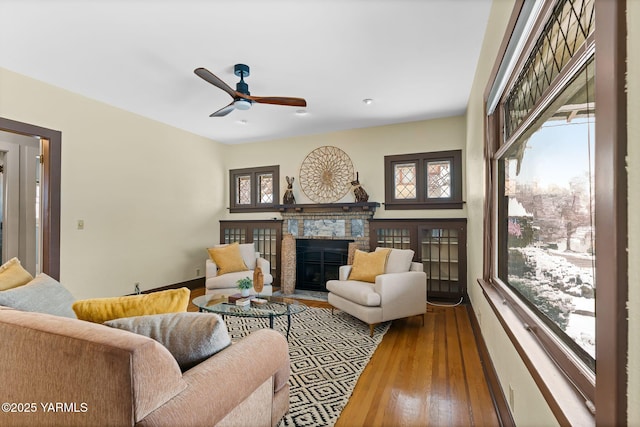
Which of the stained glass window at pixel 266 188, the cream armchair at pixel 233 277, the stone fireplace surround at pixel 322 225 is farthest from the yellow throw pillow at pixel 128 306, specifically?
the stained glass window at pixel 266 188

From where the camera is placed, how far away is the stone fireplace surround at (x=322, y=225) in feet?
16.6

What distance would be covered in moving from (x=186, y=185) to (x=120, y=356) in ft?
15.9

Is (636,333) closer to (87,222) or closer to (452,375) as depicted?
(452,375)

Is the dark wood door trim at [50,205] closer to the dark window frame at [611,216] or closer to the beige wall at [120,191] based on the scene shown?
the beige wall at [120,191]

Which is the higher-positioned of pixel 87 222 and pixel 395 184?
pixel 395 184

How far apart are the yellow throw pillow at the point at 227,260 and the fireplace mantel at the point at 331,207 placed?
118cm

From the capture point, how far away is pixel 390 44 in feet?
9.08

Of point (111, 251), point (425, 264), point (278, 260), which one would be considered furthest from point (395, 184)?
point (111, 251)

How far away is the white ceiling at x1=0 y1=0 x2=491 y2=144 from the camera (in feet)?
7.61

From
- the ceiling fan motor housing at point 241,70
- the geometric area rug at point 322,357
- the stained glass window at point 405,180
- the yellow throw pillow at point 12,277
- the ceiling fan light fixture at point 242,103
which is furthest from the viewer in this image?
the stained glass window at point 405,180

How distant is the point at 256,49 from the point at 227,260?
9.81 feet

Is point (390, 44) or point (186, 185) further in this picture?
point (186, 185)

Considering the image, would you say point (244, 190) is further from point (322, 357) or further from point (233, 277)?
point (322, 357)

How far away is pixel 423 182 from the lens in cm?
486
